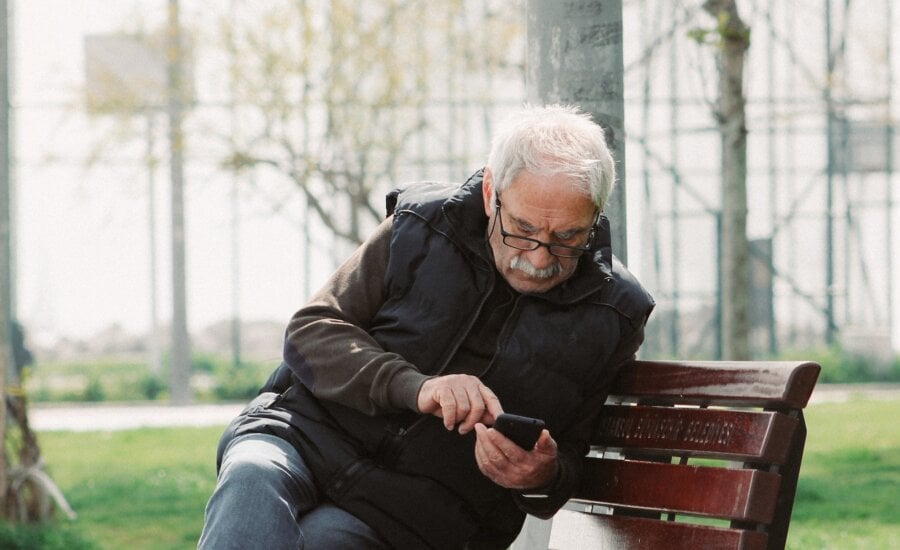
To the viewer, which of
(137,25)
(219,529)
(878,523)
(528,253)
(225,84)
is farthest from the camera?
(137,25)

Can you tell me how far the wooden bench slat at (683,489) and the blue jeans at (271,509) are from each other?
0.47m

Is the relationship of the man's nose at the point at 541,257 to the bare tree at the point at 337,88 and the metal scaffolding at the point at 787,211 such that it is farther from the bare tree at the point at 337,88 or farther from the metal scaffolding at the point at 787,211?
the metal scaffolding at the point at 787,211

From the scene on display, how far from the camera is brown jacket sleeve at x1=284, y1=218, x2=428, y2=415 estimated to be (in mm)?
2904

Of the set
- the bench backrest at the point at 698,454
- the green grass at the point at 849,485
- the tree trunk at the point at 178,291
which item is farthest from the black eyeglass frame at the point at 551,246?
the tree trunk at the point at 178,291

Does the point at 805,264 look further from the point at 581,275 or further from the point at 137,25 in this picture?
the point at 581,275

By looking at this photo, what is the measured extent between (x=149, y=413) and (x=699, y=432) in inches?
571

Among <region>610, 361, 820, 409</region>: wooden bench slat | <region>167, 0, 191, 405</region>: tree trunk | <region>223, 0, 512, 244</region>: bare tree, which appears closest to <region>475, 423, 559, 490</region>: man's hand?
<region>610, 361, 820, 409</region>: wooden bench slat

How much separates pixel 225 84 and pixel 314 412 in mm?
11834

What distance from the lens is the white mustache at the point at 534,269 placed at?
9.67 feet

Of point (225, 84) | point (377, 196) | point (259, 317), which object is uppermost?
point (225, 84)

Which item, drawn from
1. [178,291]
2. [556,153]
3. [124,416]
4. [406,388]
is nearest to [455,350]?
[406,388]

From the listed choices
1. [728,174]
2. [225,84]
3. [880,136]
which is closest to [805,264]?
[880,136]

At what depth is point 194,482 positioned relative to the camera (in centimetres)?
875

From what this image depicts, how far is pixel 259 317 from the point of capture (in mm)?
19547
